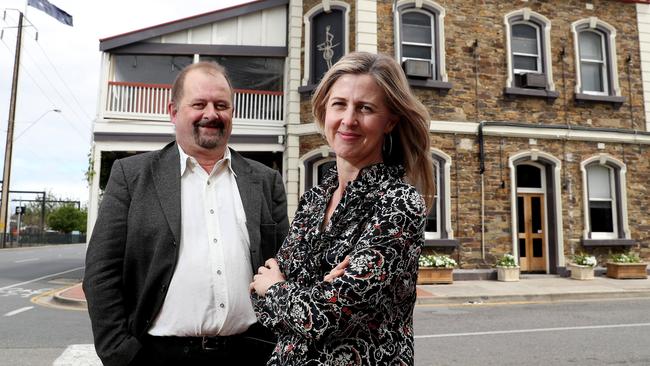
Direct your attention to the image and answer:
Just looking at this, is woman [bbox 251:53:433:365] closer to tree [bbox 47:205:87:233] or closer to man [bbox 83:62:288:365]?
man [bbox 83:62:288:365]

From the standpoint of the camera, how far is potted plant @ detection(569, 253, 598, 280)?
37.0 ft

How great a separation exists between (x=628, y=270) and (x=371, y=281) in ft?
42.2

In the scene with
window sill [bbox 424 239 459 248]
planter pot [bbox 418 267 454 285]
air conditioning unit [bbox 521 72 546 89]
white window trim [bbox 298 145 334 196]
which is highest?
air conditioning unit [bbox 521 72 546 89]

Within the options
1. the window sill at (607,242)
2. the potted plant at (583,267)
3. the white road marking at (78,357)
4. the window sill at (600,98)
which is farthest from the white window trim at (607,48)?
the white road marking at (78,357)

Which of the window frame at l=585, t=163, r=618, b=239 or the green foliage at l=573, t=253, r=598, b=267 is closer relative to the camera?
the green foliage at l=573, t=253, r=598, b=267

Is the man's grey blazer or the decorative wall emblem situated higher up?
the decorative wall emblem

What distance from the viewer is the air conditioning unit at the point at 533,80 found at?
39.3 ft

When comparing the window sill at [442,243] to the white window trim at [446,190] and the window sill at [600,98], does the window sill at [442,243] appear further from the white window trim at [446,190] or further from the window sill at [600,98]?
the window sill at [600,98]

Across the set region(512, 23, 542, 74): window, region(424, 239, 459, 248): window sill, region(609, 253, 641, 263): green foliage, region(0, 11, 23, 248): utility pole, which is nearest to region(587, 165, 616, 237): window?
region(609, 253, 641, 263): green foliage

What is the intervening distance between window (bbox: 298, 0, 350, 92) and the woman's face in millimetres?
10168

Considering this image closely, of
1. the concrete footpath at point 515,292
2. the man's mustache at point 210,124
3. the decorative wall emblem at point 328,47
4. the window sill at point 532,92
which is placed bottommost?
the concrete footpath at point 515,292

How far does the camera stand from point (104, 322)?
5.85ft

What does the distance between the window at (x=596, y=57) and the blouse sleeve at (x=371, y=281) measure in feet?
44.0

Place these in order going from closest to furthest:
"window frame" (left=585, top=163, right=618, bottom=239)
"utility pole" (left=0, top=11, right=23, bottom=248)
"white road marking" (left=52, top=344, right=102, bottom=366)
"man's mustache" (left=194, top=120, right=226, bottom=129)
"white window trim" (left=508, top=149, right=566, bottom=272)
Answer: "man's mustache" (left=194, top=120, right=226, bottom=129) → "white road marking" (left=52, top=344, right=102, bottom=366) → "white window trim" (left=508, top=149, right=566, bottom=272) → "window frame" (left=585, top=163, right=618, bottom=239) → "utility pole" (left=0, top=11, right=23, bottom=248)
